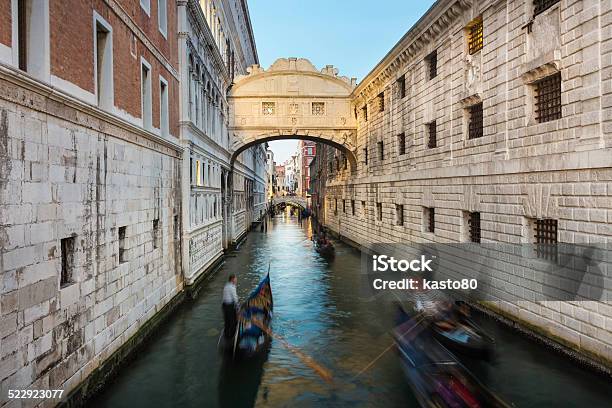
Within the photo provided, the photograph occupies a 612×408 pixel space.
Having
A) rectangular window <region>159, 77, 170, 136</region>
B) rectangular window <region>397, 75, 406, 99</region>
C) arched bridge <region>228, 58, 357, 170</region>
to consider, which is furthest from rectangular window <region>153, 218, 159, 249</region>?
arched bridge <region>228, 58, 357, 170</region>

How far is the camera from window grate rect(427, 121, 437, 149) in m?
16.1

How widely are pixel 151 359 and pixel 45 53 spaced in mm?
6169

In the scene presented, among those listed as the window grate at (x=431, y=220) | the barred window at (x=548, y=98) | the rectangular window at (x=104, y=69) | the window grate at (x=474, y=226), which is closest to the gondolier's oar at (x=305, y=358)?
the rectangular window at (x=104, y=69)

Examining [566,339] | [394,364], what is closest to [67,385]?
[394,364]

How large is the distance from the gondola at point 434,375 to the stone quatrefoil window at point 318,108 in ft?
62.3

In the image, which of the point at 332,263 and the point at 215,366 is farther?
the point at 332,263

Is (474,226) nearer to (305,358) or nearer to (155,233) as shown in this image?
(305,358)

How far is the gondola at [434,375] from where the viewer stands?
20.2ft

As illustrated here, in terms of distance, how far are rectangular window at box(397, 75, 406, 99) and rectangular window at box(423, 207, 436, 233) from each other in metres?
5.35

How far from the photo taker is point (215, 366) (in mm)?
9383

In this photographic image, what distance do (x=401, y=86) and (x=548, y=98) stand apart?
10402 mm

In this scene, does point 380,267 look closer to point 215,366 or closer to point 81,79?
point 215,366

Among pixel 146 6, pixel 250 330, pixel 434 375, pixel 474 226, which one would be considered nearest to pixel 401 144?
pixel 474 226

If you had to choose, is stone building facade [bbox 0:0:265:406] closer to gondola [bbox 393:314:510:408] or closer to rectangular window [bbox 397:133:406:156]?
gondola [bbox 393:314:510:408]
